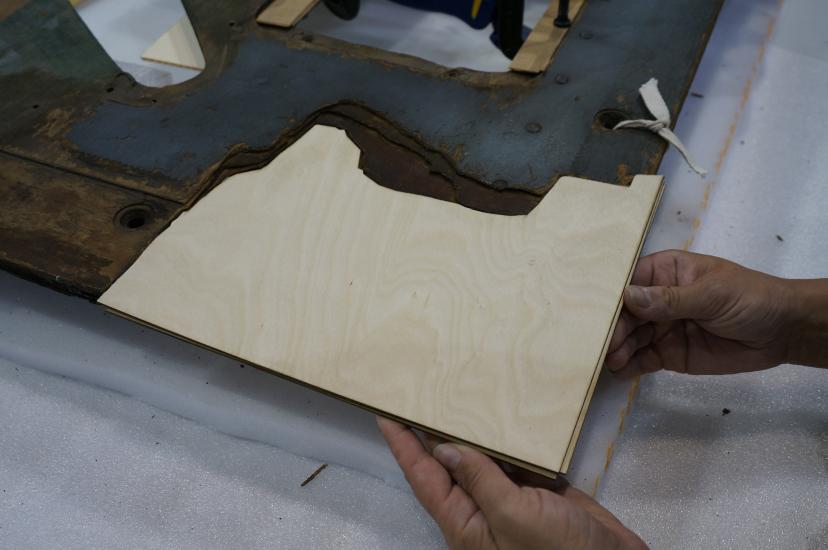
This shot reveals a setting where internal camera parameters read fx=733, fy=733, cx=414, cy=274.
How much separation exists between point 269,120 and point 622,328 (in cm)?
72

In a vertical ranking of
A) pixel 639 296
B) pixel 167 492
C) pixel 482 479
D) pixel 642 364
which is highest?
pixel 639 296

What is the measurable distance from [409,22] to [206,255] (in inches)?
43.6

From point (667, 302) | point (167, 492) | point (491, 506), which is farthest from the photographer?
point (167, 492)

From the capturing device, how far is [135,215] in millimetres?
1215

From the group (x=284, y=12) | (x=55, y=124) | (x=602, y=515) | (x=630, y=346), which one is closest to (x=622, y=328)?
(x=630, y=346)

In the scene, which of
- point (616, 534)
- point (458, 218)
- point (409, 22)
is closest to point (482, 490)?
point (616, 534)

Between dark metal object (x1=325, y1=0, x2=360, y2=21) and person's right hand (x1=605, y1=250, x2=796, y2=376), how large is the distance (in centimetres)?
113

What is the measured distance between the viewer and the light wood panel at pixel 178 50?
1619mm

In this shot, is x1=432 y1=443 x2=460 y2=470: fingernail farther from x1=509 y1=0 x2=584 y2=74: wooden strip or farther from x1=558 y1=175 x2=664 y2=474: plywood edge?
x1=509 y1=0 x2=584 y2=74: wooden strip

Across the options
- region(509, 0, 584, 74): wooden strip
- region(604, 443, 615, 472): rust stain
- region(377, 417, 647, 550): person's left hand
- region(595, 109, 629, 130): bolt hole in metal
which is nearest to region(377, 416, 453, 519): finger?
region(377, 417, 647, 550): person's left hand

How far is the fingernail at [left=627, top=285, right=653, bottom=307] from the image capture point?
101 cm

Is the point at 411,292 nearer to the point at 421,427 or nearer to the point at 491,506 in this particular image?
the point at 421,427

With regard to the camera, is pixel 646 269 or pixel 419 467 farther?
pixel 646 269

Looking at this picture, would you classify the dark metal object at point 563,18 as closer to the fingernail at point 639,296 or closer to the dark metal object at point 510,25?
the dark metal object at point 510,25
